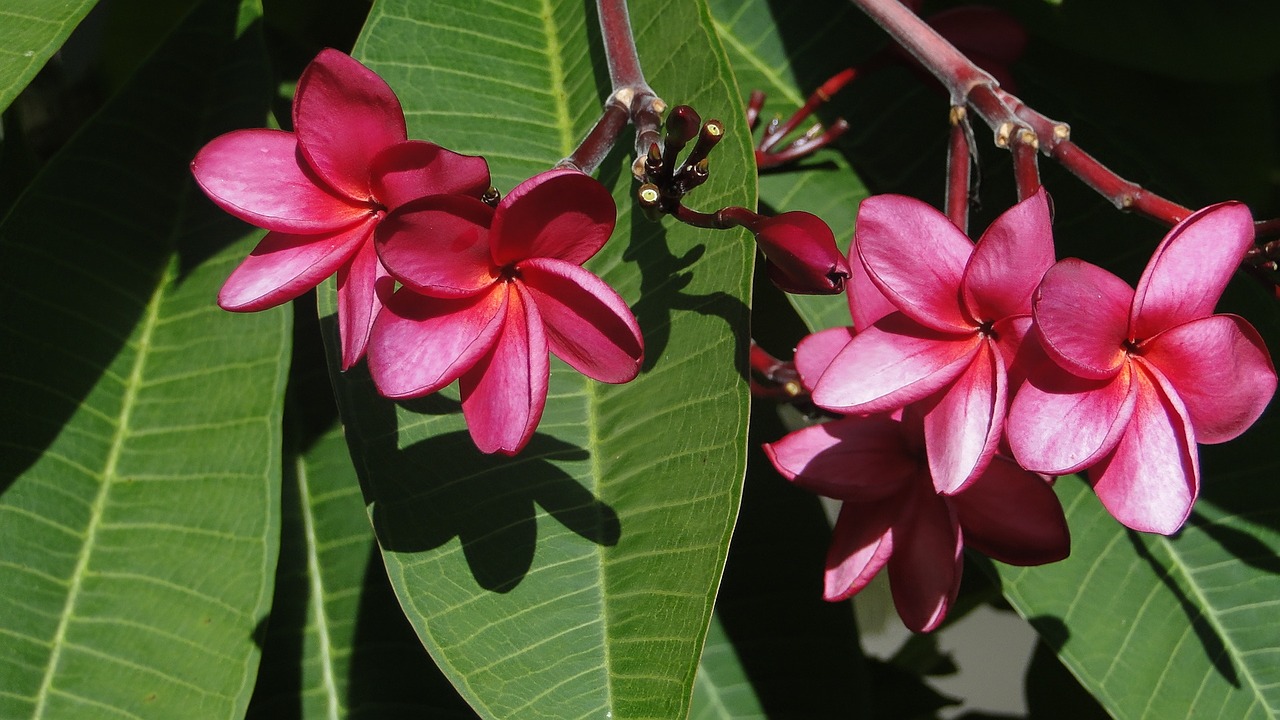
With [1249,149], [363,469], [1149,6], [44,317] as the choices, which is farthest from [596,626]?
[1249,149]

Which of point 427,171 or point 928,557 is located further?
point 928,557

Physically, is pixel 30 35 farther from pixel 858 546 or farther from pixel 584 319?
pixel 858 546

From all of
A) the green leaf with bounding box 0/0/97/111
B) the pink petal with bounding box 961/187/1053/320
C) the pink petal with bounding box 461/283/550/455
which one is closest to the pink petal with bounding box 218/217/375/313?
the pink petal with bounding box 461/283/550/455

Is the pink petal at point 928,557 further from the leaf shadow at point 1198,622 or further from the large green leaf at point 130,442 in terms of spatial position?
the large green leaf at point 130,442

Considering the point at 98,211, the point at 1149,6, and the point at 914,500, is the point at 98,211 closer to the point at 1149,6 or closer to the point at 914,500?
the point at 914,500

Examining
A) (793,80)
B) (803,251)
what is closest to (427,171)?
(803,251)

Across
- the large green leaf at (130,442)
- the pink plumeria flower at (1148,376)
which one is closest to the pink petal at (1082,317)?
the pink plumeria flower at (1148,376)

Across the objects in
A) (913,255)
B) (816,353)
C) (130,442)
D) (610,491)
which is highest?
(913,255)
